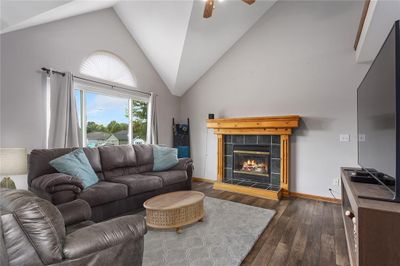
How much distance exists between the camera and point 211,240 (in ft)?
7.00

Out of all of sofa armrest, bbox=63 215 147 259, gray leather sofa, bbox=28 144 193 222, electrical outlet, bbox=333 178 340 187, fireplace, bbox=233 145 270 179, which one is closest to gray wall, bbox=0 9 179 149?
gray leather sofa, bbox=28 144 193 222

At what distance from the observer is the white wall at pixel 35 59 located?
2.56 metres

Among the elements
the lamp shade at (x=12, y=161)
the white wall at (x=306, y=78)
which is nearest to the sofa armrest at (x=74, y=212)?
the lamp shade at (x=12, y=161)

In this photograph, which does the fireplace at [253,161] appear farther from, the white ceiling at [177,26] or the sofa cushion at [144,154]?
the white ceiling at [177,26]

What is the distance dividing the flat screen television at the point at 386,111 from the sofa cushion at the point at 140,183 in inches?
103

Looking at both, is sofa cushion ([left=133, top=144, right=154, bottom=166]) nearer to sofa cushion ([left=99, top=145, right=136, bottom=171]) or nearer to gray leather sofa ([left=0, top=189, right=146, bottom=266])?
sofa cushion ([left=99, top=145, right=136, bottom=171])

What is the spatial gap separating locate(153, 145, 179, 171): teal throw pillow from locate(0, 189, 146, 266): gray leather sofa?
2329 millimetres

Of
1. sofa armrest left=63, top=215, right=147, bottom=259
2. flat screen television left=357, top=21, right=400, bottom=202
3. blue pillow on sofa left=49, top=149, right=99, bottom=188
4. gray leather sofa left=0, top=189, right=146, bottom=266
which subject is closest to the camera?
gray leather sofa left=0, top=189, right=146, bottom=266

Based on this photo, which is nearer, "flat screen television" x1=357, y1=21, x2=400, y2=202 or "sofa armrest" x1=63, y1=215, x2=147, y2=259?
"sofa armrest" x1=63, y1=215, x2=147, y2=259

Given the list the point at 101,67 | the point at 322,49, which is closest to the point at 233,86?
the point at 322,49

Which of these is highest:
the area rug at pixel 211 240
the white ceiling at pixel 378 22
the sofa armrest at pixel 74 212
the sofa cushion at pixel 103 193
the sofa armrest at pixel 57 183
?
the white ceiling at pixel 378 22

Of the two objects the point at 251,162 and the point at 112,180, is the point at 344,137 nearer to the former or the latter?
the point at 251,162

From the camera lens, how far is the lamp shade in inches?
84.4

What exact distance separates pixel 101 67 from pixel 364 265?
4277mm
